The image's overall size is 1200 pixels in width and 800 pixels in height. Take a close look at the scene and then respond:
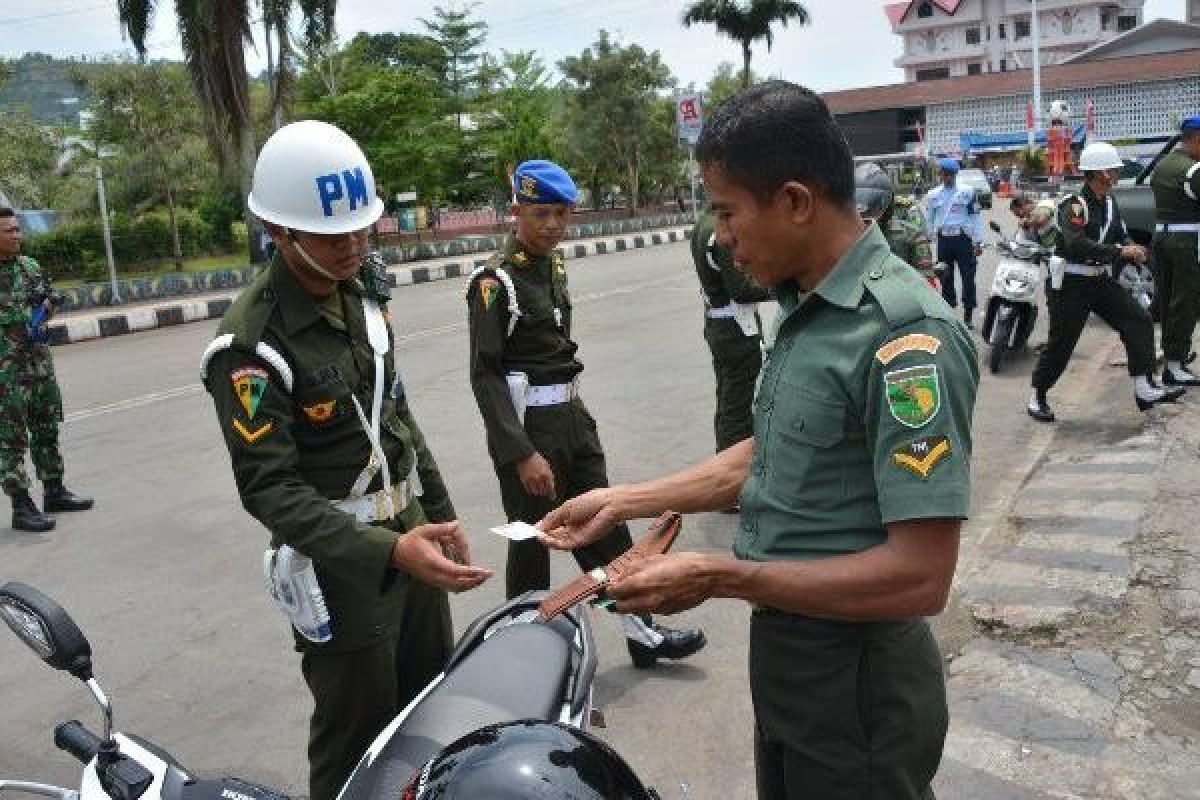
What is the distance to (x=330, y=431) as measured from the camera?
8.16 ft

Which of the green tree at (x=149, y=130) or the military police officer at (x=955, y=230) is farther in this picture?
the green tree at (x=149, y=130)

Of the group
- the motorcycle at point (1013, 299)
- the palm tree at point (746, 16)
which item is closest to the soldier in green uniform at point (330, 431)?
the motorcycle at point (1013, 299)

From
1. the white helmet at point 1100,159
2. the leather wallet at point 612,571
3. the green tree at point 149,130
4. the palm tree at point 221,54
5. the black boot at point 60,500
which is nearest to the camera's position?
the leather wallet at point 612,571

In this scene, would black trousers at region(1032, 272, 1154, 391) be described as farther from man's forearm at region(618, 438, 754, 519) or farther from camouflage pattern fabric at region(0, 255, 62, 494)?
camouflage pattern fabric at region(0, 255, 62, 494)

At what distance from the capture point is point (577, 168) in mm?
42500

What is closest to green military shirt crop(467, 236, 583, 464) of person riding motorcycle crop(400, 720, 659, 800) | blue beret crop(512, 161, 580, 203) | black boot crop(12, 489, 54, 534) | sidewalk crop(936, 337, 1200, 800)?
blue beret crop(512, 161, 580, 203)

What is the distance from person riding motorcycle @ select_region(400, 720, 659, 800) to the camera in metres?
1.27

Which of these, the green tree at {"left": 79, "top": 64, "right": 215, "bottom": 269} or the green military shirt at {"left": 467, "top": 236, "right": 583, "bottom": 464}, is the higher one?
the green tree at {"left": 79, "top": 64, "right": 215, "bottom": 269}

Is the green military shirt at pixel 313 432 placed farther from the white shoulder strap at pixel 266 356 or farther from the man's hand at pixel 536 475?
the man's hand at pixel 536 475

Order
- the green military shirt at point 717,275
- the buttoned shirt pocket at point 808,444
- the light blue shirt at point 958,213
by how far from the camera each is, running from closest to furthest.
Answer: the buttoned shirt pocket at point 808,444 < the green military shirt at point 717,275 < the light blue shirt at point 958,213

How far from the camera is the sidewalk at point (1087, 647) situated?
3.07m

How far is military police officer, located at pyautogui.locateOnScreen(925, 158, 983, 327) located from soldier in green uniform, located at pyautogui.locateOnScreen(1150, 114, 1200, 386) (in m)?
3.31

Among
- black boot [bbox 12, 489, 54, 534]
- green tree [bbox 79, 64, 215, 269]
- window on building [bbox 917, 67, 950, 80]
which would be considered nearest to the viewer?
black boot [bbox 12, 489, 54, 534]

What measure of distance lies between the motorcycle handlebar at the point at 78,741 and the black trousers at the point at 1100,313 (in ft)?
21.1
